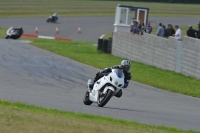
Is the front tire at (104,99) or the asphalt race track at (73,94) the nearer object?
the asphalt race track at (73,94)

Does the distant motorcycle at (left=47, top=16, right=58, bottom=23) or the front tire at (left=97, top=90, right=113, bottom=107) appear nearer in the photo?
the front tire at (left=97, top=90, right=113, bottom=107)

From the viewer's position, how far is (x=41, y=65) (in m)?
25.3

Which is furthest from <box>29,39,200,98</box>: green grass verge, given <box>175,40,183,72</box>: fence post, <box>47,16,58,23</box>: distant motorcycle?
<box>47,16,58,23</box>: distant motorcycle

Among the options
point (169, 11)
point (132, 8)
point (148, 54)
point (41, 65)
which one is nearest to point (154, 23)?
point (169, 11)

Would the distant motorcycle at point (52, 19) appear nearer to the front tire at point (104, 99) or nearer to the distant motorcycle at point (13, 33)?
the distant motorcycle at point (13, 33)

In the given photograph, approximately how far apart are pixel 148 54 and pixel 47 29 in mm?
23637

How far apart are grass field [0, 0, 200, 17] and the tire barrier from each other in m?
25.2

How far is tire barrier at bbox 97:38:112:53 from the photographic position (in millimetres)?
34219

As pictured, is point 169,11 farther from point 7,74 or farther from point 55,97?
point 55,97

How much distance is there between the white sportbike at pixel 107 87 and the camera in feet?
48.1

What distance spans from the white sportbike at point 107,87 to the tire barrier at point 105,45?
19.0 m

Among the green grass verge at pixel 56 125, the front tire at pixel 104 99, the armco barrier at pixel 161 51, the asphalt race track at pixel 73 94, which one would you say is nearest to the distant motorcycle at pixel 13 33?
the armco barrier at pixel 161 51

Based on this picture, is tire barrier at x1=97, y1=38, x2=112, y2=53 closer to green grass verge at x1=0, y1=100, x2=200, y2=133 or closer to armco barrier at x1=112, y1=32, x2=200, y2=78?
armco barrier at x1=112, y1=32, x2=200, y2=78

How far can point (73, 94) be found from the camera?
17859 mm
